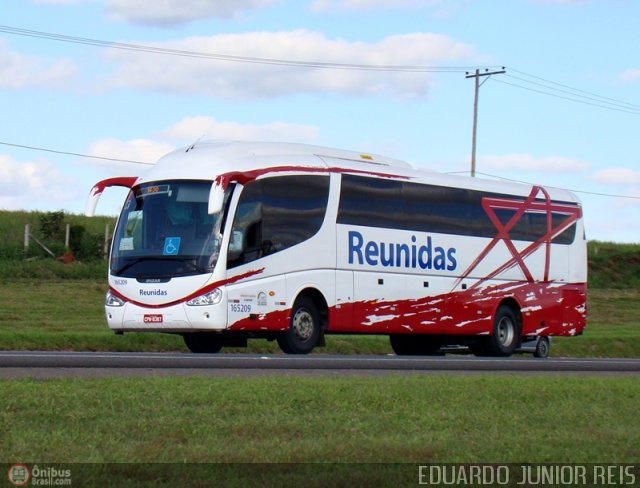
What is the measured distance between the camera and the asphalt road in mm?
14594

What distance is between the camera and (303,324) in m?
22.2

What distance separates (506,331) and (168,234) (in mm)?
9263

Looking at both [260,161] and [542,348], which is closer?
[260,161]

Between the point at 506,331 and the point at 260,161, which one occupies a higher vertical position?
the point at 260,161

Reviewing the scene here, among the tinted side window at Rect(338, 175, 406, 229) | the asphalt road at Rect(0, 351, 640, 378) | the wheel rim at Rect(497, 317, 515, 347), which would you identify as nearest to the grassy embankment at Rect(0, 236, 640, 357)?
the wheel rim at Rect(497, 317, 515, 347)

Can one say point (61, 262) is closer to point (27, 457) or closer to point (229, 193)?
point (229, 193)

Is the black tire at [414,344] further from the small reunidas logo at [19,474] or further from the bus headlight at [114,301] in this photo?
the small reunidas logo at [19,474]

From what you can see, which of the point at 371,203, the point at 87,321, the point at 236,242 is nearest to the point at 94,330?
the point at 87,321

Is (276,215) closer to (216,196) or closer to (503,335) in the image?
(216,196)

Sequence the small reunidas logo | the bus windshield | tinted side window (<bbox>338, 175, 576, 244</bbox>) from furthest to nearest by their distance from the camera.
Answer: tinted side window (<bbox>338, 175, 576, 244</bbox>)
the bus windshield
the small reunidas logo

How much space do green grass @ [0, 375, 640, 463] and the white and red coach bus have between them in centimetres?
774

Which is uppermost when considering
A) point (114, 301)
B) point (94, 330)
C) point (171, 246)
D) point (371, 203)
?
point (371, 203)

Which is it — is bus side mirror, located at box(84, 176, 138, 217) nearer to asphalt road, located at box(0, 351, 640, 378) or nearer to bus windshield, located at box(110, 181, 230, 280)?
bus windshield, located at box(110, 181, 230, 280)

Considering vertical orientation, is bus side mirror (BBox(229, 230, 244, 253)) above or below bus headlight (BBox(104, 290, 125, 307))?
above
